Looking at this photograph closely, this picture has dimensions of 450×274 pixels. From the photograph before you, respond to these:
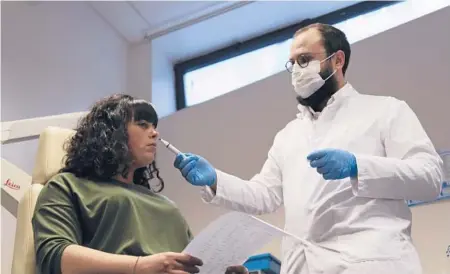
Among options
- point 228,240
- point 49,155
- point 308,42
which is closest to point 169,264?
point 228,240

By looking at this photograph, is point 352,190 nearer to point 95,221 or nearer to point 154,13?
point 95,221

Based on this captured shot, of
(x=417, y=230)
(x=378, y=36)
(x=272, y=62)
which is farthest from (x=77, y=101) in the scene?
(x=417, y=230)

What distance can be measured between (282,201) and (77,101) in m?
1.52

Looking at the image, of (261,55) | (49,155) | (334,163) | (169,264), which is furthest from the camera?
(261,55)

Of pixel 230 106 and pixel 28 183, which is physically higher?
pixel 230 106

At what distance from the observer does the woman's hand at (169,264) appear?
1.21 metres

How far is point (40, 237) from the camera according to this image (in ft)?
4.42

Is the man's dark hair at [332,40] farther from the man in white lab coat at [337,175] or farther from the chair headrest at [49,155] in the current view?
the chair headrest at [49,155]

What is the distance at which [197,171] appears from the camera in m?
1.51

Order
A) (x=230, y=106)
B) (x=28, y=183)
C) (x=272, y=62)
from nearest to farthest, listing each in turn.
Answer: (x=28, y=183) → (x=230, y=106) → (x=272, y=62)

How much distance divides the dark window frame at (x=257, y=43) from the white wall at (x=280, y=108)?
48 cm

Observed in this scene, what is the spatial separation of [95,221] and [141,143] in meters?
0.26

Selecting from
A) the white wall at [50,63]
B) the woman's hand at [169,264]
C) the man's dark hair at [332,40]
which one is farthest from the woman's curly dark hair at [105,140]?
the white wall at [50,63]

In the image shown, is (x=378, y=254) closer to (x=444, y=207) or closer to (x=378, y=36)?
(x=444, y=207)
